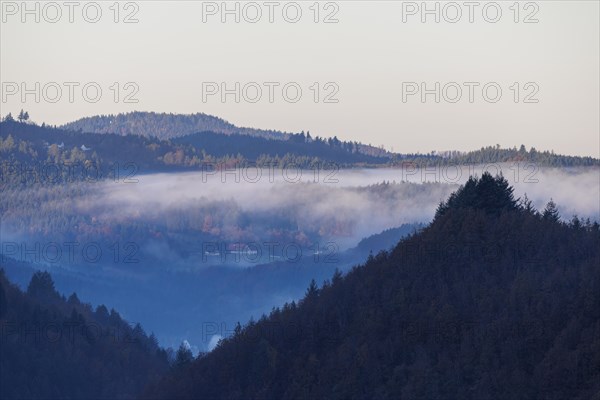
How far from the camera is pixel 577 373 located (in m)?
72.1

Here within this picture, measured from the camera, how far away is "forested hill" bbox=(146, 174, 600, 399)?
76.8 metres

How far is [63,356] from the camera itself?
12725 centimetres

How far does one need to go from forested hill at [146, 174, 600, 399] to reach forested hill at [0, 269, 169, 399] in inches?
714

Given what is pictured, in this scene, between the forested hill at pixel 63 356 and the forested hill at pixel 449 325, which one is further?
the forested hill at pixel 63 356

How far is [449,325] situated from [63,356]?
49989mm

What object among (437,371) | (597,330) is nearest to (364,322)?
(437,371)

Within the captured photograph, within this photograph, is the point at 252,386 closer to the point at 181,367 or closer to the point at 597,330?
the point at 181,367

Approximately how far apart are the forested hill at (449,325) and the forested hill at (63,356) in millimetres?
18146

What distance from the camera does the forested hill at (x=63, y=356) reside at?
12200 centimetres

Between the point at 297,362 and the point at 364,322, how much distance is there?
13.9 ft

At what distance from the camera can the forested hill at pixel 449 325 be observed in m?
76.8

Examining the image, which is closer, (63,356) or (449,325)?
(449,325)

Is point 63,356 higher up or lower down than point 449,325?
lower down

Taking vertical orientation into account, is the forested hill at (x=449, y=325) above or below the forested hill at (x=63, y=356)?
above
